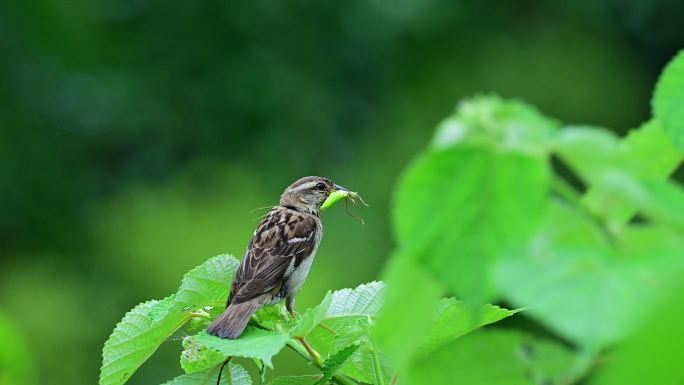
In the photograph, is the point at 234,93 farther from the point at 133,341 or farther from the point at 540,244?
the point at 540,244

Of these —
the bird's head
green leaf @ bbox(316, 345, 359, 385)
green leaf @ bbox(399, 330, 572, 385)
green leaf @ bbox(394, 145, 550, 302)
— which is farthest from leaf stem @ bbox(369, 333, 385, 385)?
the bird's head

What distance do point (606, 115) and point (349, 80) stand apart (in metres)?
3.46

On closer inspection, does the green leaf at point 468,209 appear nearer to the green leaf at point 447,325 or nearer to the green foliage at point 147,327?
the green leaf at point 447,325

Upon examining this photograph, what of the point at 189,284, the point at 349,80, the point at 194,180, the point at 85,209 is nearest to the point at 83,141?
the point at 85,209

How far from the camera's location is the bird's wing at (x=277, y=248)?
120 inches

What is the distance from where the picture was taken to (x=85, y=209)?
14.3m

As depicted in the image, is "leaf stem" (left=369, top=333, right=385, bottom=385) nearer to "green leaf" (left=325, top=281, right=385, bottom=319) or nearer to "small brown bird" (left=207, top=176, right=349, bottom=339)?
"green leaf" (left=325, top=281, right=385, bottom=319)

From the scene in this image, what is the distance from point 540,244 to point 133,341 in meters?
0.95

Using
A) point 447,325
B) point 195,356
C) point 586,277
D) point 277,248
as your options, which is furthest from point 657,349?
point 277,248

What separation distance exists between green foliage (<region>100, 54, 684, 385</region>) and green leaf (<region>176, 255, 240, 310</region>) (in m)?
0.73

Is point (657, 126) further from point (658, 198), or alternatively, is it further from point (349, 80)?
point (349, 80)

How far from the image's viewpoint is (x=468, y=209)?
59 centimetres

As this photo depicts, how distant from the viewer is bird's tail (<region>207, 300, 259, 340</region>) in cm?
144

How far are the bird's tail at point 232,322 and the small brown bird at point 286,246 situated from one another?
719 millimetres
